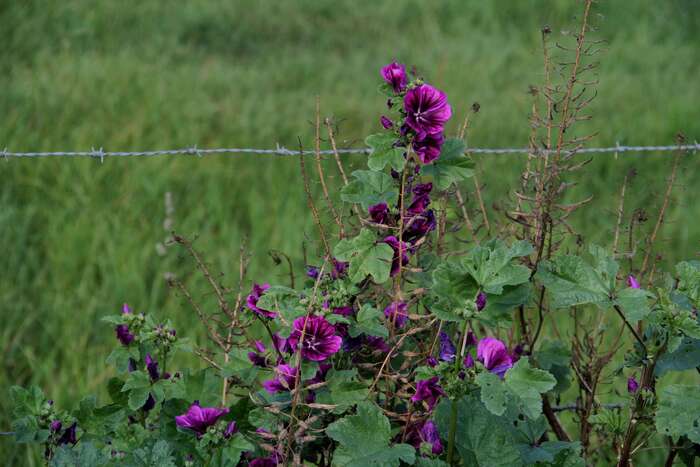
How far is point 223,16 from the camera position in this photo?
588cm

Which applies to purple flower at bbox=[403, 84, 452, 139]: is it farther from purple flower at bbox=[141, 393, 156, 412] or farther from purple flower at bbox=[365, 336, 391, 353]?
purple flower at bbox=[141, 393, 156, 412]

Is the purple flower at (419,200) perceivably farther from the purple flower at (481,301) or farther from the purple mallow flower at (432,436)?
the purple mallow flower at (432,436)

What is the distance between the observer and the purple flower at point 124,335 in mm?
1679

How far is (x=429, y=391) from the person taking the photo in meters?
1.57

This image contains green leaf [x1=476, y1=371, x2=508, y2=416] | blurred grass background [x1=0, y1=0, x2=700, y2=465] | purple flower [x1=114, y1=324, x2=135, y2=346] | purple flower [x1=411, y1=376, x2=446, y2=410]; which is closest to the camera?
green leaf [x1=476, y1=371, x2=508, y2=416]

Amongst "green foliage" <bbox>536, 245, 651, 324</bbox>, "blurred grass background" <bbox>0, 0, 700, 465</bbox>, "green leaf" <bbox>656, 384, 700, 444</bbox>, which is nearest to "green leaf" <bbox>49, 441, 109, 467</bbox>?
"green foliage" <bbox>536, 245, 651, 324</bbox>

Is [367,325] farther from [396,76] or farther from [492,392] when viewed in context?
[396,76]

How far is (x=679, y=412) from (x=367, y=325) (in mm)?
492

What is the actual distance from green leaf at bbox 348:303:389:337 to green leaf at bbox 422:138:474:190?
22 cm

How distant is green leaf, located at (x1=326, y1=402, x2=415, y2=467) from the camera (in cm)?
144

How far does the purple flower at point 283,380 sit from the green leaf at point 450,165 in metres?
0.37

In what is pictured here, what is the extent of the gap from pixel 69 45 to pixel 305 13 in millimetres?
1688

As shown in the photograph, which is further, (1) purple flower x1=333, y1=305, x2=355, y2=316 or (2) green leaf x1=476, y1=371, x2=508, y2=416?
(1) purple flower x1=333, y1=305, x2=355, y2=316

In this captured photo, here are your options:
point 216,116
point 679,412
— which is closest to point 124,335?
point 679,412
